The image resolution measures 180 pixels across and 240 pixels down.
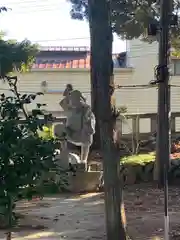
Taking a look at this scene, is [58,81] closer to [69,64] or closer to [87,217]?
[69,64]

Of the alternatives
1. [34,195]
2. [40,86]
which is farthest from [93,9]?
[40,86]

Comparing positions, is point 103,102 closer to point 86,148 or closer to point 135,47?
point 86,148

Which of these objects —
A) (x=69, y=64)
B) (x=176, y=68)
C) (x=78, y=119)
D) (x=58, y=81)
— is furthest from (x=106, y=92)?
(x=176, y=68)

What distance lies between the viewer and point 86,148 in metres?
11.0

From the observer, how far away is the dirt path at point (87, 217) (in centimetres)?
671

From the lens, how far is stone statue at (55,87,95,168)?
34.7 ft

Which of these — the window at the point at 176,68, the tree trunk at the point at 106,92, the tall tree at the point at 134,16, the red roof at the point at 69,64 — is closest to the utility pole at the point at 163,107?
the tall tree at the point at 134,16

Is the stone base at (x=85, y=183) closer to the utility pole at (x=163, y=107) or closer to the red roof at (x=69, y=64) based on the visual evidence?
the utility pole at (x=163, y=107)

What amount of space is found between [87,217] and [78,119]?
10.0 ft

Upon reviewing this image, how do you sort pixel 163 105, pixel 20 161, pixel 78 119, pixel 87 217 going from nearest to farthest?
pixel 20 161 → pixel 87 217 → pixel 78 119 → pixel 163 105

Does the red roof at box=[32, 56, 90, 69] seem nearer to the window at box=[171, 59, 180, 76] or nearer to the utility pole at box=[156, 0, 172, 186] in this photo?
the window at box=[171, 59, 180, 76]

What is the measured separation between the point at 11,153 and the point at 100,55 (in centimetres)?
198

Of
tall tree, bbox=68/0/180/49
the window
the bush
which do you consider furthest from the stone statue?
the window

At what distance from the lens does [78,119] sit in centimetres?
1066
